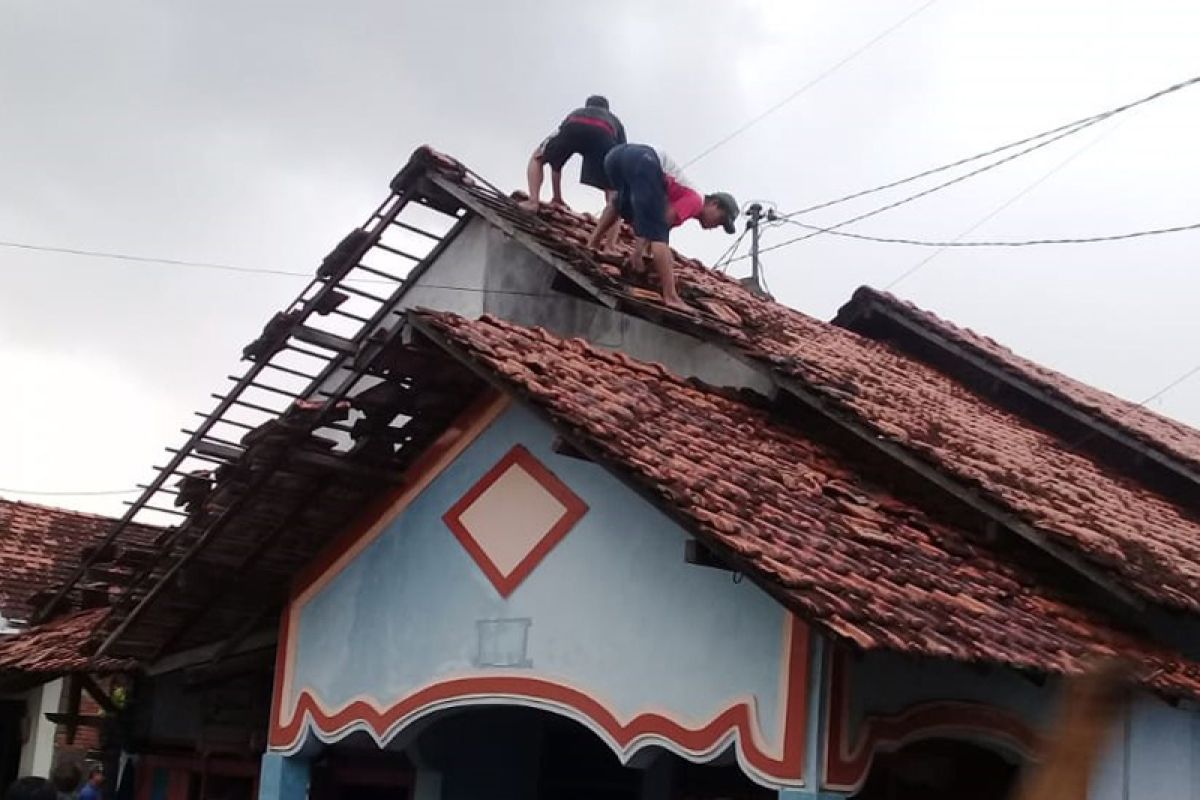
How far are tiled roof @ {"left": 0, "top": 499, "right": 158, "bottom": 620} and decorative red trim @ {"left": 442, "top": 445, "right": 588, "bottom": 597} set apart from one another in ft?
31.3

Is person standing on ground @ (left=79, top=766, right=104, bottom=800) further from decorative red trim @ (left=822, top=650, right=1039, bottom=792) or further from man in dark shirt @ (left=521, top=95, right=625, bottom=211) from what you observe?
decorative red trim @ (left=822, top=650, right=1039, bottom=792)

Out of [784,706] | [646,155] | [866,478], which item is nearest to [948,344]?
[646,155]

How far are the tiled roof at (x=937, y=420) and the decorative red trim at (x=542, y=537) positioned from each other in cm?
155

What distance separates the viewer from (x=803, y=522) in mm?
6266

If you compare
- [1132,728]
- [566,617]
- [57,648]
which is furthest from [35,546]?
[1132,728]

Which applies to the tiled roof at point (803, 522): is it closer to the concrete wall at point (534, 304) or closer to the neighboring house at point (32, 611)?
the concrete wall at point (534, 304)

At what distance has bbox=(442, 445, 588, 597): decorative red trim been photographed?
7.03 m

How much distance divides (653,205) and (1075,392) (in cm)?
473

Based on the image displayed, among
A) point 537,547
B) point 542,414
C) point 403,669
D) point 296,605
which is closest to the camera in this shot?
point 542,414

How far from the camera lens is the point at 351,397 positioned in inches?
303

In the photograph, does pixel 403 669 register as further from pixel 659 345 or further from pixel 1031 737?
pixel 1031 737

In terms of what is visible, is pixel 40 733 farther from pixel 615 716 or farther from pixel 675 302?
pixel 615 716

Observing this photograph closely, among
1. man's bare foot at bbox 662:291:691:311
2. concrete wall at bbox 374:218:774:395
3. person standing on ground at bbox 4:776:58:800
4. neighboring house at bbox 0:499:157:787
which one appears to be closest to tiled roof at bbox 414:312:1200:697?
concrete wall at bbox 374:218:774:395

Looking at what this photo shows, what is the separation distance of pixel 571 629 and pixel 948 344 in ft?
22.4
